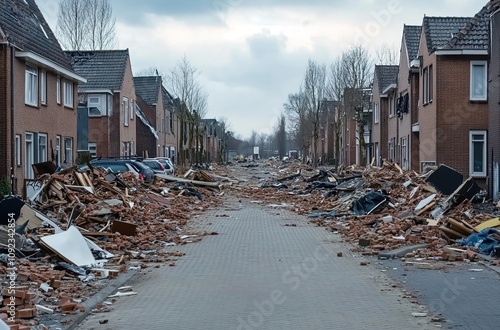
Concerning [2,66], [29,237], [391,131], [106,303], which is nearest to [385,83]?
[391,131]

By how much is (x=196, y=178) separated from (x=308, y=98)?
160 feet

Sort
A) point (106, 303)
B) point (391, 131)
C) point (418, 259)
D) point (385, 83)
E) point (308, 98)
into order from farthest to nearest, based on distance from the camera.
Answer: point (308, 98)
point (385, 83)
point (391, 131)
point (418, 259)
point (106, 303)

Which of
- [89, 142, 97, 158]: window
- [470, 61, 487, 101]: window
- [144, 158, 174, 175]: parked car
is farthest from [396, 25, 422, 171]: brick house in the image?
[89, 142, 97, 158]: window

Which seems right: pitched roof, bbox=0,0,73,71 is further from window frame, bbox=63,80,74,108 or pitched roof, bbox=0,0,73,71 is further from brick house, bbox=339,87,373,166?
brick house, bbox=339,87,373,166

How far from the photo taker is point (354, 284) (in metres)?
12.6

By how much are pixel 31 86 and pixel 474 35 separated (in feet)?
59.4

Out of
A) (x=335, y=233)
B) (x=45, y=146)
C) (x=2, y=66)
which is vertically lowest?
(x=335, y=233)

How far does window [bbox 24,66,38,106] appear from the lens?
3003 centimetres

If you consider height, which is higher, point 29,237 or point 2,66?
point 2,66

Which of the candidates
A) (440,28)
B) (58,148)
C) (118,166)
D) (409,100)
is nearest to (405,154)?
(409,100)

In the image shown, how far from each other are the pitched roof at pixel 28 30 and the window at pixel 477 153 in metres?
17.7

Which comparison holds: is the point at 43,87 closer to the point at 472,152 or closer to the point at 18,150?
the point at 18,150

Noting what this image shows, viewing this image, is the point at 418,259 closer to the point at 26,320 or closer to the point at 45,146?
the point at 26,320
